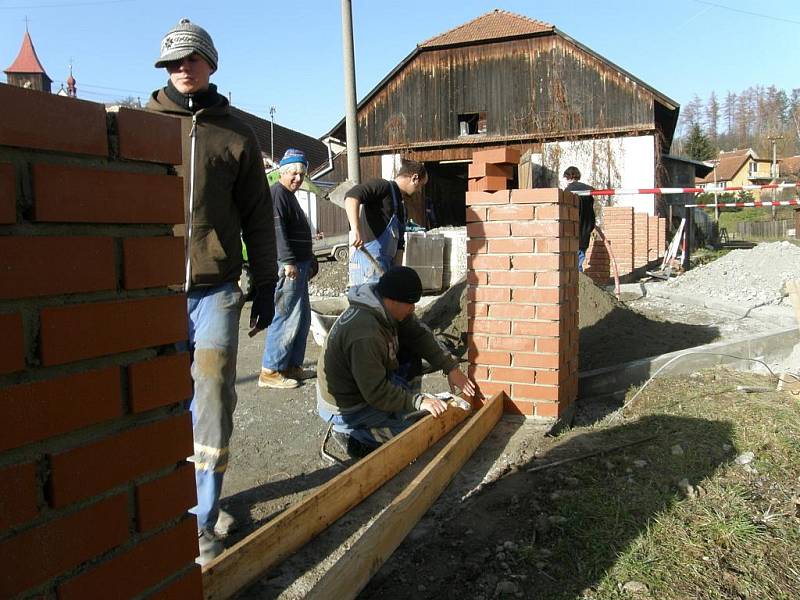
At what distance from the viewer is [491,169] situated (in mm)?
3918

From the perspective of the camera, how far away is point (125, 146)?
1329 millimetres

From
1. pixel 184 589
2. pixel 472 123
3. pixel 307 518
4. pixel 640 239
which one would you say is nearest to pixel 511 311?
pixel 307 518

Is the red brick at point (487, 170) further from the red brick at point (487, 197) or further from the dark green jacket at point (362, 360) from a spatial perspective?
the dark green jacket at point (362, 360)

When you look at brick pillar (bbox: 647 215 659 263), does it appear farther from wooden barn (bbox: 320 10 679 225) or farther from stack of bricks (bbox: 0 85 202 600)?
stack of bricks (bbox: 0 85 202 600)

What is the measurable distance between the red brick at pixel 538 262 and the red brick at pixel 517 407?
2.61ft

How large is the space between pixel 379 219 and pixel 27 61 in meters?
70.0

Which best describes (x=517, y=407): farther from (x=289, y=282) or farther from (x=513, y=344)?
(x=289, y=282)

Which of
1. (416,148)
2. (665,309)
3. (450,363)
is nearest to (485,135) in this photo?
(416,148)

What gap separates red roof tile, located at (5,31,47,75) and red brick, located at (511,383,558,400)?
2789 inches

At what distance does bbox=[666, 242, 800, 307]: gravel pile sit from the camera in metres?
8.63

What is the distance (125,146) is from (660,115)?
22.0 metres

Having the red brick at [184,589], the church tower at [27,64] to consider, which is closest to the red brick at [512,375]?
the red brick at [184,589]

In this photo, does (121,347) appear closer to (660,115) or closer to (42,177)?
(42,177)

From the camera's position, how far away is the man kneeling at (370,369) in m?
3.32
